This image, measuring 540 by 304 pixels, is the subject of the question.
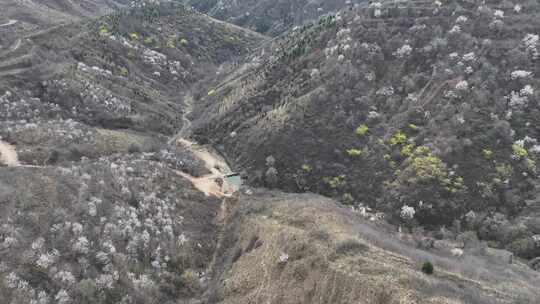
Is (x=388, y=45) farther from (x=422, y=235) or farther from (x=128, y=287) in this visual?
(x=128, y=287)

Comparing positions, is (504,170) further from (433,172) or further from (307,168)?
(307,168)

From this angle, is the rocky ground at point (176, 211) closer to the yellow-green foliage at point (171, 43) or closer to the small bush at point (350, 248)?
the small bush at point (350, 248)

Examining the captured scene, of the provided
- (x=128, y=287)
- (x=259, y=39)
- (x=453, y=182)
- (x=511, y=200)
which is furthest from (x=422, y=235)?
(x=259, y=39)

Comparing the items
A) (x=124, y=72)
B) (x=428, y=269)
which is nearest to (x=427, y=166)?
(x=428, y=269)

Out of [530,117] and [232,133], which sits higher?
[530,117]

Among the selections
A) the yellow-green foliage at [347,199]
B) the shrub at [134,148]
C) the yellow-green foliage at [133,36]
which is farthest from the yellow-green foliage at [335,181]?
the yellow-green foliage at [133,36]

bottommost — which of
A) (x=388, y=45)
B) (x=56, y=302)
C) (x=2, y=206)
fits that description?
(x=56, y=302)
